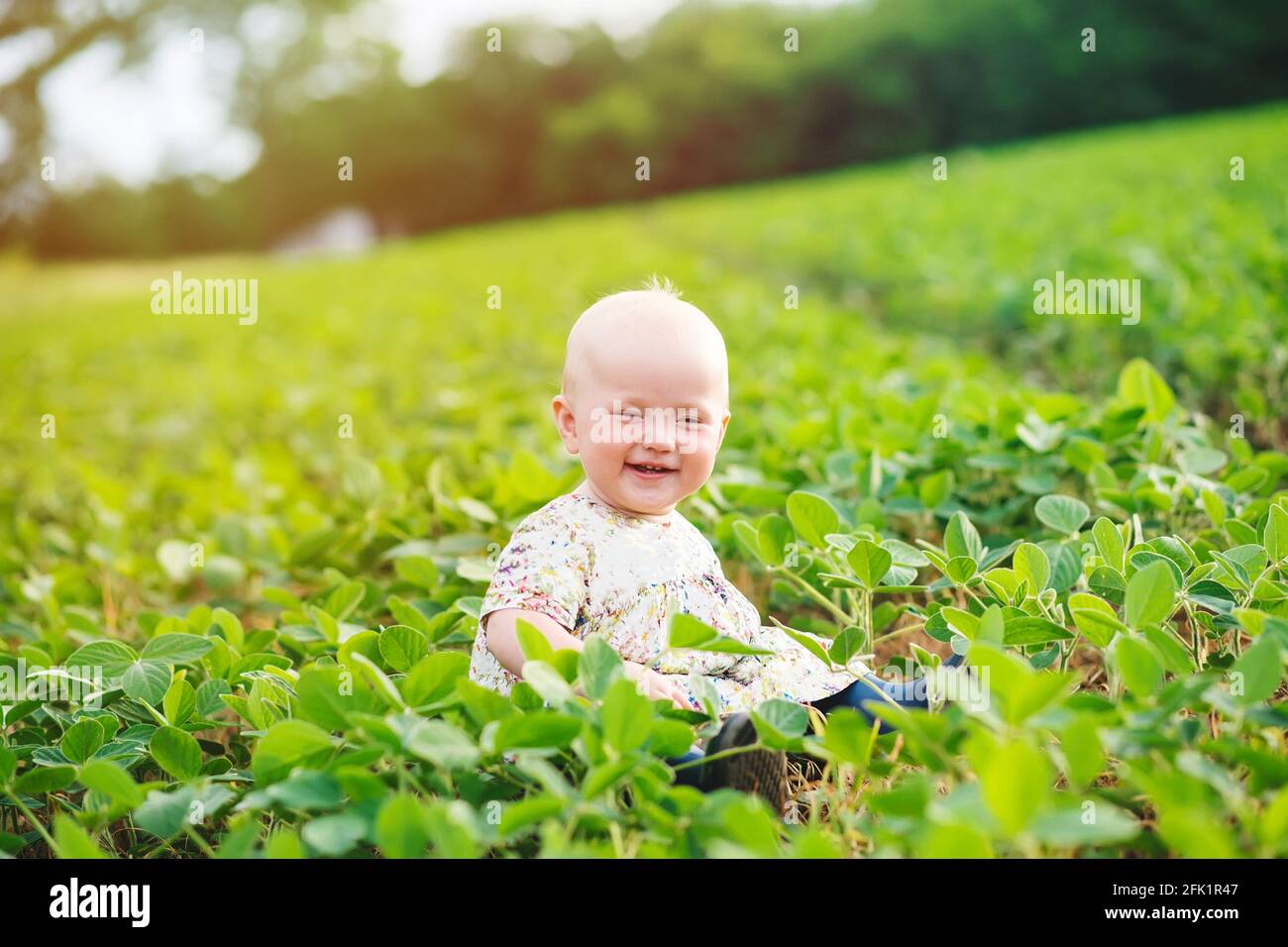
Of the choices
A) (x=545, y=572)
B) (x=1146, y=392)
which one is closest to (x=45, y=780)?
(x=545, y=572)

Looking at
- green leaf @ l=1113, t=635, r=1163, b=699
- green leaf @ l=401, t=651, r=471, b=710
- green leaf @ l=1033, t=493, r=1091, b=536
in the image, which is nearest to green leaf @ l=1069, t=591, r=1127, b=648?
green leaf @ l=1113, t=635, r=1163, b=699

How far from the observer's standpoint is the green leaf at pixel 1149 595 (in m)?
1.42

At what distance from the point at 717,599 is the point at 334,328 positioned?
6.05 metres

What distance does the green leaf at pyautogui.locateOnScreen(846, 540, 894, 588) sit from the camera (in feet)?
5.16

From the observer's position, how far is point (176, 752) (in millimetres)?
1470

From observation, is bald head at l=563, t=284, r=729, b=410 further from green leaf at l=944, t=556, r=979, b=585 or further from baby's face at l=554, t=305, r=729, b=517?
green leaf at l=944, t=556, r=979, b=585

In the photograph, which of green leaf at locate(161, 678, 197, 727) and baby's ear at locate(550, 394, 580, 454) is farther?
baby's ear at locate(550, 394, 580, 454)

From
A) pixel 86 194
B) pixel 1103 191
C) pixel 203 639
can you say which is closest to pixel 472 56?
pixel 86 194

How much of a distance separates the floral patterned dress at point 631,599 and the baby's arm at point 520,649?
2 cm

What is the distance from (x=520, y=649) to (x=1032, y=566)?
0.71 metres

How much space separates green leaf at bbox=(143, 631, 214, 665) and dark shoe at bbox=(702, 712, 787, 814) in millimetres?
796

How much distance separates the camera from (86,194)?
2692 centimetres

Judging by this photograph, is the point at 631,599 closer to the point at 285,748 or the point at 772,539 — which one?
the point at 772,539

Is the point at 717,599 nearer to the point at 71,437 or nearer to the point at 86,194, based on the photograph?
the point at 71,437
